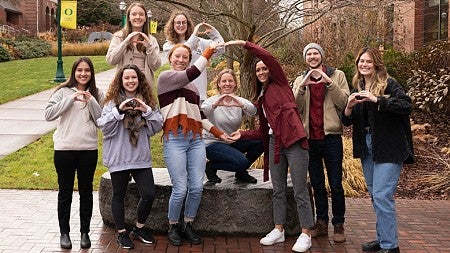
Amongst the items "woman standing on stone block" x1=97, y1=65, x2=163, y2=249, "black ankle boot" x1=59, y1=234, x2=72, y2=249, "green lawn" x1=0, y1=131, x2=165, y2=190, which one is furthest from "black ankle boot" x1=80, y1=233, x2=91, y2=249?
"green lawn" x1=0, y1=131, x2=165, y2=190

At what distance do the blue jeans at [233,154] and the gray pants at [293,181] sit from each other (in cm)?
43

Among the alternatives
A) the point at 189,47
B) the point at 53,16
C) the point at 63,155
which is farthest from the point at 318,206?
the point at 53,16

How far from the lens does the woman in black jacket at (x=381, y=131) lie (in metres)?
5.30

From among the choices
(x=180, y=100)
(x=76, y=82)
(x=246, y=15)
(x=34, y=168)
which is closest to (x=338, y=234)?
(x=180, y=100)

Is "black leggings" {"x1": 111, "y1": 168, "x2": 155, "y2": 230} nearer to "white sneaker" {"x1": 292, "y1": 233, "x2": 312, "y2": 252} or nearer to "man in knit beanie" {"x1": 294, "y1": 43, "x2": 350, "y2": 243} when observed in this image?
"white sneaker" {"x1": 292, "y1": 233, "x2": 312, "y2": 252}

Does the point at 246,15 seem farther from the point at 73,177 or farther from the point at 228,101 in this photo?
the point at 73,177

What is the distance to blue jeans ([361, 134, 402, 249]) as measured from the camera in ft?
17.6

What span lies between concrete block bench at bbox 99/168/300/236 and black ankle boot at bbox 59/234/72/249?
29.4 inches

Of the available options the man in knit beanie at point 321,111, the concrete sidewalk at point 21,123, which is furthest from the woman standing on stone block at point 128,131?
the concrete sidewalk at point 21,123

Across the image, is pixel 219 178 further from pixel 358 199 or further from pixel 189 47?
pixel 358 199

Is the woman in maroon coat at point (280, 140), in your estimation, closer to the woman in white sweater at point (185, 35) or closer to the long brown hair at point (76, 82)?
the woman in white sweater at point (185, 35)

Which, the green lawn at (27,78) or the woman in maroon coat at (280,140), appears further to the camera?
the green lawn at (27,78)

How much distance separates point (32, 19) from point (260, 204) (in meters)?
52.6

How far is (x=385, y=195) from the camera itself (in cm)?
539
